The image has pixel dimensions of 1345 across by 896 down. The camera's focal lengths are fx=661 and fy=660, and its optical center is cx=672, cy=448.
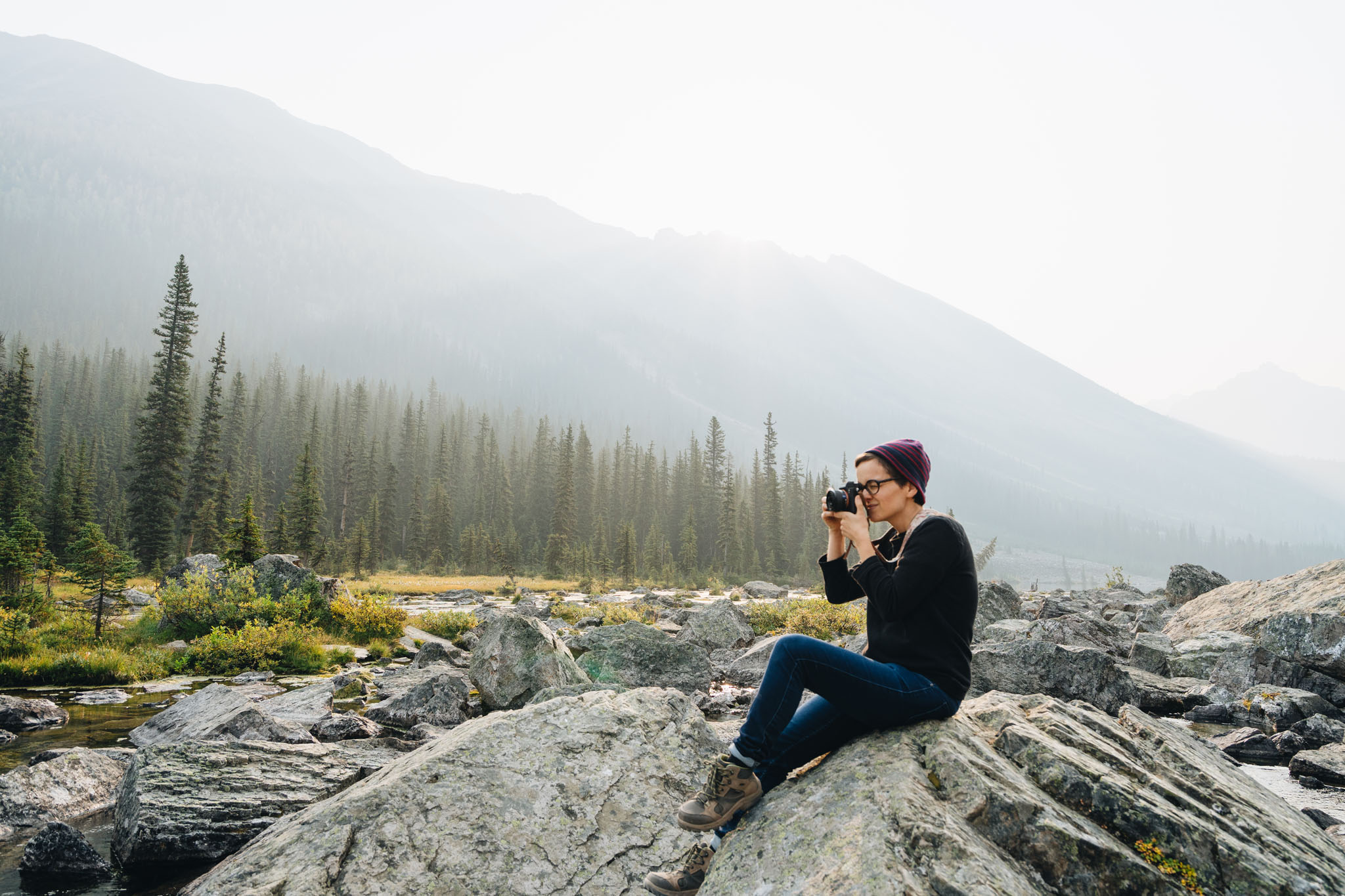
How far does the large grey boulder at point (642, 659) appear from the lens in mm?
13070

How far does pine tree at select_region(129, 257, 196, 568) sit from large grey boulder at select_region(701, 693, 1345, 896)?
54.4 meters

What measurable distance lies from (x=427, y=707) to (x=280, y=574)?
12.4m

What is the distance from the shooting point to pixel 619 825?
4656 millimetres

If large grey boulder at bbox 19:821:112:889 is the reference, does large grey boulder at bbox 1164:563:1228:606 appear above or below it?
above

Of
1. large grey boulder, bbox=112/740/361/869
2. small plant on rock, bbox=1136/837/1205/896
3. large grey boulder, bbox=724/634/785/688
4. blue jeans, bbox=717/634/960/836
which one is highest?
blue jeans, bbox=717/634/960/836

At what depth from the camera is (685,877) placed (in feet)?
12.9

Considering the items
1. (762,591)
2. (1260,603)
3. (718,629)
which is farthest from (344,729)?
(762,591)

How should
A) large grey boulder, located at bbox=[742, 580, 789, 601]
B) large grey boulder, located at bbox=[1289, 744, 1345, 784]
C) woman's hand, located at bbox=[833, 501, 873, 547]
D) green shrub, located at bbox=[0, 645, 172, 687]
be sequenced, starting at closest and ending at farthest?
woman's hand, located at bbox=[833, 501, 873, 547] → large grey boulder, located at bbox=[1289, 744, 1345, 784] → green shrub, located at bbox=[0, 645, 172, 687] → large grey boulder, located at bbox=[742, 580, 789, 601]

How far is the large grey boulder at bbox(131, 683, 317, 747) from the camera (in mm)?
9062

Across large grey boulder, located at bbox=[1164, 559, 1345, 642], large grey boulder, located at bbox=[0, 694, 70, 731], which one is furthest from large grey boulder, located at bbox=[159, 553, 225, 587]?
large grey boulder, located at bbox=[1164, 559, 1345, 642]

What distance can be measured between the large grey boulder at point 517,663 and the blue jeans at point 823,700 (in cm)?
717

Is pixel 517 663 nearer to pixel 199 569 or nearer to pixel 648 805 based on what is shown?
pixel 648 805

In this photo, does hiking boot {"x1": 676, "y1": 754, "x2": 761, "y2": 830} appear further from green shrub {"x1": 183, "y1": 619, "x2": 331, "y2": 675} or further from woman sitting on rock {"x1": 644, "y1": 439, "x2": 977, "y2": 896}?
green shrub {"x1": 183, "y1": 619, "x2": 331, "y2": 675}

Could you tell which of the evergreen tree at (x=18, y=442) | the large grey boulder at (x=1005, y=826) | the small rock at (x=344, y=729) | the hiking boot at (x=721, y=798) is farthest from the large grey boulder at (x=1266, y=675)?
the evergreen tree at (x=18, y=442)
